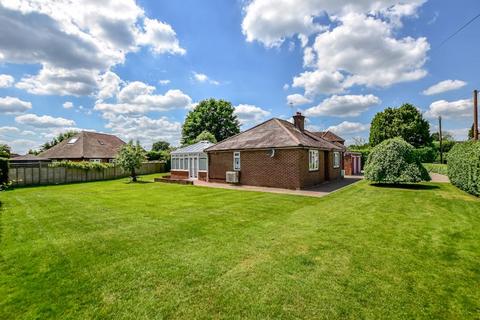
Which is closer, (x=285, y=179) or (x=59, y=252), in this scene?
(x=59, y=252)

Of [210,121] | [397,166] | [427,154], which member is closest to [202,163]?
[397,166]

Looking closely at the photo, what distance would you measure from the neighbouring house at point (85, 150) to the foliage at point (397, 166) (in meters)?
27.2

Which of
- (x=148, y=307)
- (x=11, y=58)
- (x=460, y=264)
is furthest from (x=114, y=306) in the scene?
(x=11, y=58)

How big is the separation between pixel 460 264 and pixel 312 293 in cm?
306

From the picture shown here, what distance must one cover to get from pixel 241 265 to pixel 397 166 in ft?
47.4

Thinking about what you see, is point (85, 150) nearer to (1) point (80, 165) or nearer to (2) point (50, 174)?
(1) point (80, 165)

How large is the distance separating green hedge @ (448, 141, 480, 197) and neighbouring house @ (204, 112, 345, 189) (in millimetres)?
7341

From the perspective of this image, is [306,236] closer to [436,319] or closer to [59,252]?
[436,319]

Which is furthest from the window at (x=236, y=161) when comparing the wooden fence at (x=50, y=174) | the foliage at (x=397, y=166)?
the wooden fence at (x=50, y=174)

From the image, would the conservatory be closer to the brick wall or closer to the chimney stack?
the brick wall

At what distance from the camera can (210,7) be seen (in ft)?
39.7

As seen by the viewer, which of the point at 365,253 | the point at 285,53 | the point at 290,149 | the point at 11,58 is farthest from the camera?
the point at 285,53

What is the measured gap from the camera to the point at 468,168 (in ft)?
39.0

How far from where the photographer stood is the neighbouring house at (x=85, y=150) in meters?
28.5
